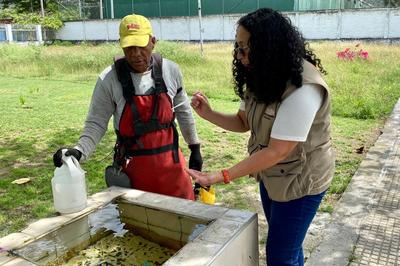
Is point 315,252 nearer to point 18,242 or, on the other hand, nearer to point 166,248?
point 166,248

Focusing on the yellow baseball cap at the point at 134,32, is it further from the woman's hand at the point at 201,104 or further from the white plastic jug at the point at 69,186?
the white plastic jug at the point at 69,186

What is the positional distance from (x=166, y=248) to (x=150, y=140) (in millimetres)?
658

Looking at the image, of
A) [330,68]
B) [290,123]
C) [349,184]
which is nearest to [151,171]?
[290,123]

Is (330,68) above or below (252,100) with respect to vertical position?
below

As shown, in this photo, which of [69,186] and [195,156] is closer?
[69,186]

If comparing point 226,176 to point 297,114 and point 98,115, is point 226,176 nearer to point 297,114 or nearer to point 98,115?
point 297,114

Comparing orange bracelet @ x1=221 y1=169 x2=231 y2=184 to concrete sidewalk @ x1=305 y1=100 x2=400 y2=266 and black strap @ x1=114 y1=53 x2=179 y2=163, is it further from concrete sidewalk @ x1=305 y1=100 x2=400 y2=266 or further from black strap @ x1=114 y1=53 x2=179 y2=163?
concrete sidewalk @ x1=305 y1=100 x2=400 y2=266

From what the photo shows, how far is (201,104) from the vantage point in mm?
2479

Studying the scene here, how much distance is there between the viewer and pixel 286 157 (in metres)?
1.96

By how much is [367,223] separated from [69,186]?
255 centimetres

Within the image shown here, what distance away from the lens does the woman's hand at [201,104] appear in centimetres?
246

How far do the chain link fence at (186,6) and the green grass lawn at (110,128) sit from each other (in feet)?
39.8

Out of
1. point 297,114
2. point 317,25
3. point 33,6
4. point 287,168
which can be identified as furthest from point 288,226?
point 33,6

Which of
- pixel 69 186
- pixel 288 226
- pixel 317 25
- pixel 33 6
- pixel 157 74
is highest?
pixel 33 6
